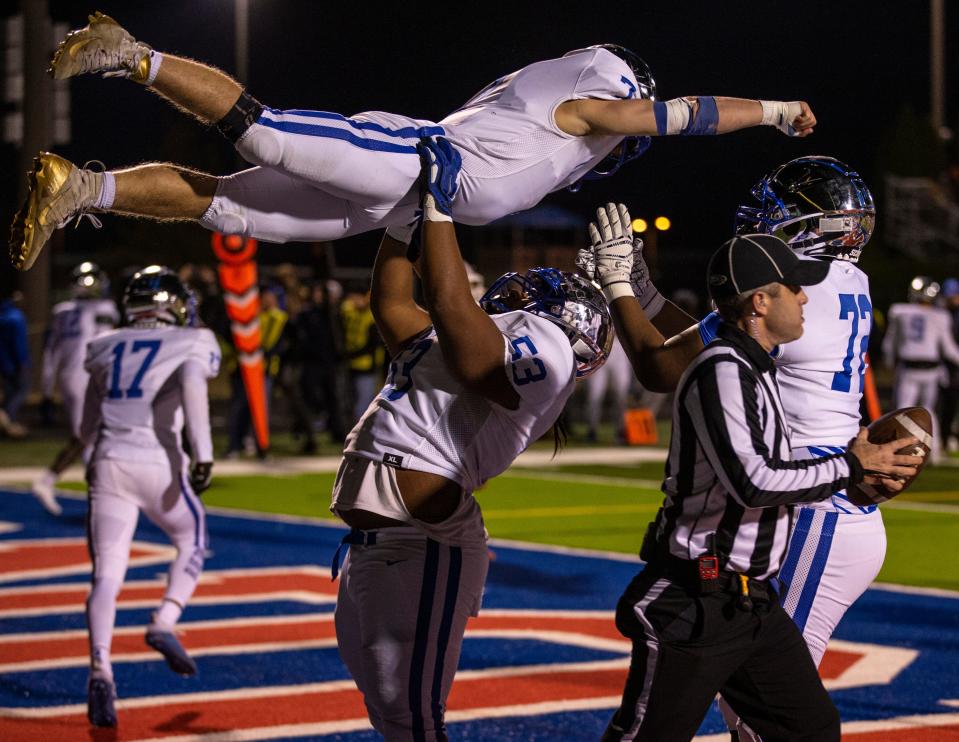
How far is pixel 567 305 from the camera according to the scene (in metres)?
4.30

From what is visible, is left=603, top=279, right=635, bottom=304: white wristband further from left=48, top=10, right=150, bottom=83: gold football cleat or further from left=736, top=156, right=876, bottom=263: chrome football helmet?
left=48, top=10, right=150, bottom=83: gold football cleat

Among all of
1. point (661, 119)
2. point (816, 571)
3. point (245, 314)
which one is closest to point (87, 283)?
point (245, 314)

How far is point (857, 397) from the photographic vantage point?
4.71 metres

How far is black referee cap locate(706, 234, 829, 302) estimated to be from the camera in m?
4.10

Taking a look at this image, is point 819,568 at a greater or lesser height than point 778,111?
lesser

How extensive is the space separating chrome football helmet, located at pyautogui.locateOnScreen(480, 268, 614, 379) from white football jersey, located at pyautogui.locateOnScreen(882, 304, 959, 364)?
44.7ft

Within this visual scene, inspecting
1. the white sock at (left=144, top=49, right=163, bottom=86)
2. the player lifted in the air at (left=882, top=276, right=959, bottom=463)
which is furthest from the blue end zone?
the player lifted in the air at (left=882, top=276, right=959, bottom=463)

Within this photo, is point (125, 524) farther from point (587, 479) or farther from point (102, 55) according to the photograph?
point (587, 479)

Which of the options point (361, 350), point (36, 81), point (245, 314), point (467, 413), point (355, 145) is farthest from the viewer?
point (36, 81)

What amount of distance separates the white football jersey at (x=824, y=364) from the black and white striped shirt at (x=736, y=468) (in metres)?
0.44

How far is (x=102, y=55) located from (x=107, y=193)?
43 cm

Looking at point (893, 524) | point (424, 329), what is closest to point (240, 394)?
point (893, 524)

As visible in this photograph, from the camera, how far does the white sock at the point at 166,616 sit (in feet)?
22.9

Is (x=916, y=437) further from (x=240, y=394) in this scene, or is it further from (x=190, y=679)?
(x=240, y=394)
